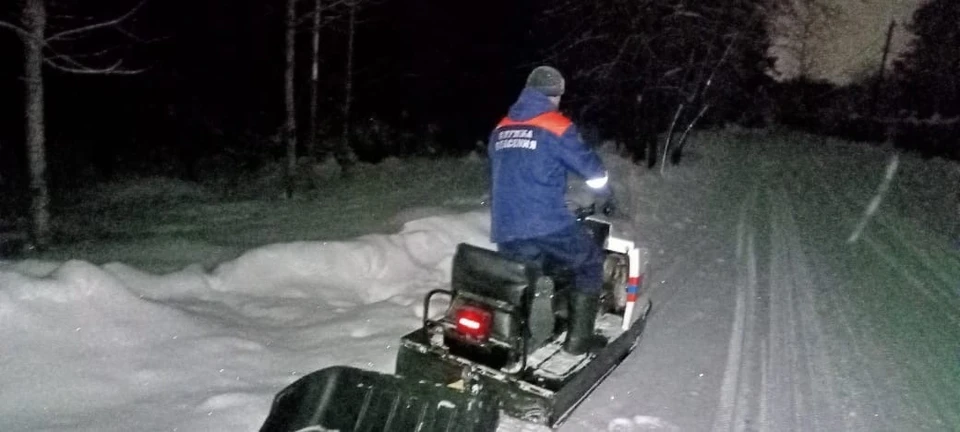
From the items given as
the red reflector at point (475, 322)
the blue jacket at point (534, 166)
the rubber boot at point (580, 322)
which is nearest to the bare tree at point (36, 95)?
the blue jacket at point (534, 166)

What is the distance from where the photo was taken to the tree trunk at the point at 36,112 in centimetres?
815

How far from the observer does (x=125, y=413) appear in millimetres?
4883

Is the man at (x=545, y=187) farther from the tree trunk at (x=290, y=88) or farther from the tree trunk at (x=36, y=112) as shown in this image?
the tree trunk at (x=290, y=88)

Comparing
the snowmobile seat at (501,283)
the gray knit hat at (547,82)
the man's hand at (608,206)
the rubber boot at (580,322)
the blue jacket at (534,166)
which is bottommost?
the rubber boot at (580,322)

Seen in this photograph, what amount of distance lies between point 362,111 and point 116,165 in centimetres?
832

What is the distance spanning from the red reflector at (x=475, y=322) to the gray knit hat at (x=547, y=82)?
1462mm

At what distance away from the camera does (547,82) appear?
497 centimetres

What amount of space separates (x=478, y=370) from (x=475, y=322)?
366mm

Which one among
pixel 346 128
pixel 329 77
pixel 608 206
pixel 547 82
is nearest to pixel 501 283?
pixel 547 82

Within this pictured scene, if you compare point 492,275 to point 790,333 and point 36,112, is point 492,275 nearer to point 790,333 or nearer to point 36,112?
point 790,333

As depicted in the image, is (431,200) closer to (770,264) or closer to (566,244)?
(770,264)

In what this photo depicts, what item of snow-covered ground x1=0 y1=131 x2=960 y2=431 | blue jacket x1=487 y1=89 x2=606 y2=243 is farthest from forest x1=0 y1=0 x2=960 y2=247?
blue jacket x1=487 y1=89 x2=606 y2=243

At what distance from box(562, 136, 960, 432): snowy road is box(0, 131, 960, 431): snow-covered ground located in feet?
0.09

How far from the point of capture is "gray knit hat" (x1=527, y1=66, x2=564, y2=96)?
196 inches
